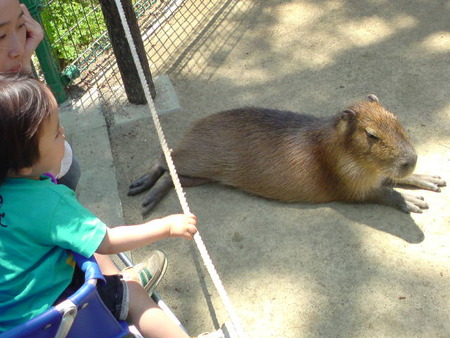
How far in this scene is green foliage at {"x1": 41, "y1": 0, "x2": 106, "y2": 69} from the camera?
430 centimetres

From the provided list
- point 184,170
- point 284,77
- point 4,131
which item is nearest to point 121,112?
point 184,170

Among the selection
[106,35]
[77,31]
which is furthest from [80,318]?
[77,31]

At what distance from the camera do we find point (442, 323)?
7.68 feet

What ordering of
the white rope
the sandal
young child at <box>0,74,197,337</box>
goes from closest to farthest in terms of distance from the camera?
1. young child at <box>0,74,197,337</box>
2. the white rope
3. the sandal

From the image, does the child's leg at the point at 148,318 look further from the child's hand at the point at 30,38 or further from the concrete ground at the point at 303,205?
the child's hand at the point at 30,38

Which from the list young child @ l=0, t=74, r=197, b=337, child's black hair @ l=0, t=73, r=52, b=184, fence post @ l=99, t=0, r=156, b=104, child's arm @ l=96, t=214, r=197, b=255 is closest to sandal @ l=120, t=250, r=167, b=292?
child's arm @ l=96, t=214, r=197, b=255

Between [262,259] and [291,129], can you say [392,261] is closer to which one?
[262,259]

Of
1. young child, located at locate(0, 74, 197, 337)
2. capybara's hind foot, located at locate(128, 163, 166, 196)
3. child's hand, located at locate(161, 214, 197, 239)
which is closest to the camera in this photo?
young child, located at locate(0, 74, 197, 337)

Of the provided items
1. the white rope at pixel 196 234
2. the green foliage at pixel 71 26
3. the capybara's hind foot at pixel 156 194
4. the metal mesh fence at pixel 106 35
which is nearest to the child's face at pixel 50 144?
the white rope at pixel 196 234

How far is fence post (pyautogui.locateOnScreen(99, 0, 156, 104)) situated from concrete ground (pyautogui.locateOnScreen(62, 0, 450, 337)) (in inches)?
6.3

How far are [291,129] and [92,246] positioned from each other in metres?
1.76

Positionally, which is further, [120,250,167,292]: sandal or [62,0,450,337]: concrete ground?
[62,0,450,337]: concrete ground

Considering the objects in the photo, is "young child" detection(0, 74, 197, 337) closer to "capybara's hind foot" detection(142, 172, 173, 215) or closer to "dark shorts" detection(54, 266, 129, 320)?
"dark shorts" detection(54, 266, 129, 320)

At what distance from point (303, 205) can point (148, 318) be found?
1.39m
